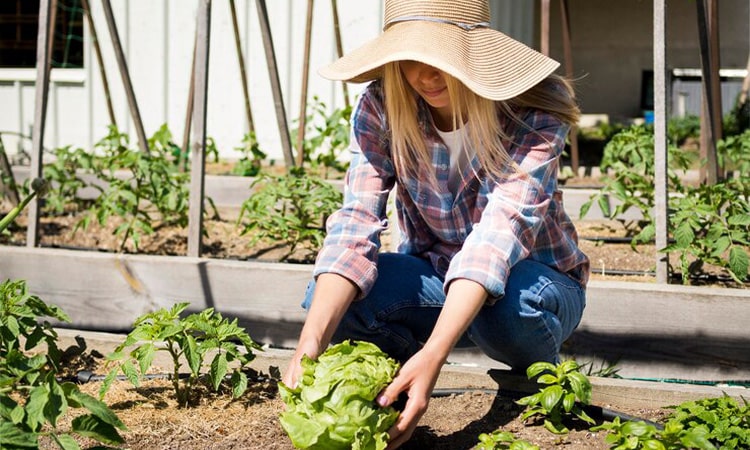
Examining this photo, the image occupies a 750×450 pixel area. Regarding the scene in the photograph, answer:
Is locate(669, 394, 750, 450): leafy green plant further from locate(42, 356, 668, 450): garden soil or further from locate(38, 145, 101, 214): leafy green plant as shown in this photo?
locate(38, 145, 101, 214): leafy green plant

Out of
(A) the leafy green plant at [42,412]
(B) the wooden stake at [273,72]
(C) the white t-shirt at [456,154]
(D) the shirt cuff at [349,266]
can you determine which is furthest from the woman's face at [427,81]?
(B) the wooden stake at [273,72]

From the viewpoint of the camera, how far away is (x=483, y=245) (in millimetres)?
2033

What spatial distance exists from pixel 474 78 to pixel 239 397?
3.35 feet

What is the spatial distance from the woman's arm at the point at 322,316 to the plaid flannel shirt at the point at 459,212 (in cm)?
2

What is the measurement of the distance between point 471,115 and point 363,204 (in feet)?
1.19

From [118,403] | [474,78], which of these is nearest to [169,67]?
[118,403]

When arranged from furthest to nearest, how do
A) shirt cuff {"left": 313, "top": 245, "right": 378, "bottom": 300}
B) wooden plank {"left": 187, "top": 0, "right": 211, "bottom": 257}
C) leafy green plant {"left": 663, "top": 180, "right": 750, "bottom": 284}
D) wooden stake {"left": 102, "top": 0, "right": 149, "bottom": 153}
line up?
wooden stake {"left": 102, "top": 0, "right": 149, "bottom": 153} < wooden plank {"left": 187, "top": 0, "right": 211, "bottom": 257} < leafy green plant {"left": 663, "top": 180, "right": 750, "bottom": 284} < shirt cuff {"left": 313, "top": 245, "right": 378, "bottom": 300}

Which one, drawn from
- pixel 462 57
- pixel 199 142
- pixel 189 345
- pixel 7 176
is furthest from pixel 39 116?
pixel 462 57

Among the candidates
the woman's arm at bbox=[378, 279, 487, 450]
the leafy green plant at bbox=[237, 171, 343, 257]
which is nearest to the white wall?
the leafy green plant at bbox=[237, 171, 343, 257]

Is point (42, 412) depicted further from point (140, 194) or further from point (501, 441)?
point (140, 194)

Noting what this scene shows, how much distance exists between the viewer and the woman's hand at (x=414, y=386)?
6.07 feet

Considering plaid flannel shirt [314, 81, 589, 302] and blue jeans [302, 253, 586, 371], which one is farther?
blue jeans [302, 253, 586, 371]

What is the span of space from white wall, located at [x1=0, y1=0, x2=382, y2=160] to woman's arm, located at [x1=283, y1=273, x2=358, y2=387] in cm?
452

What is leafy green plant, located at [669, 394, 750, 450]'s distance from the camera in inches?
73.1
